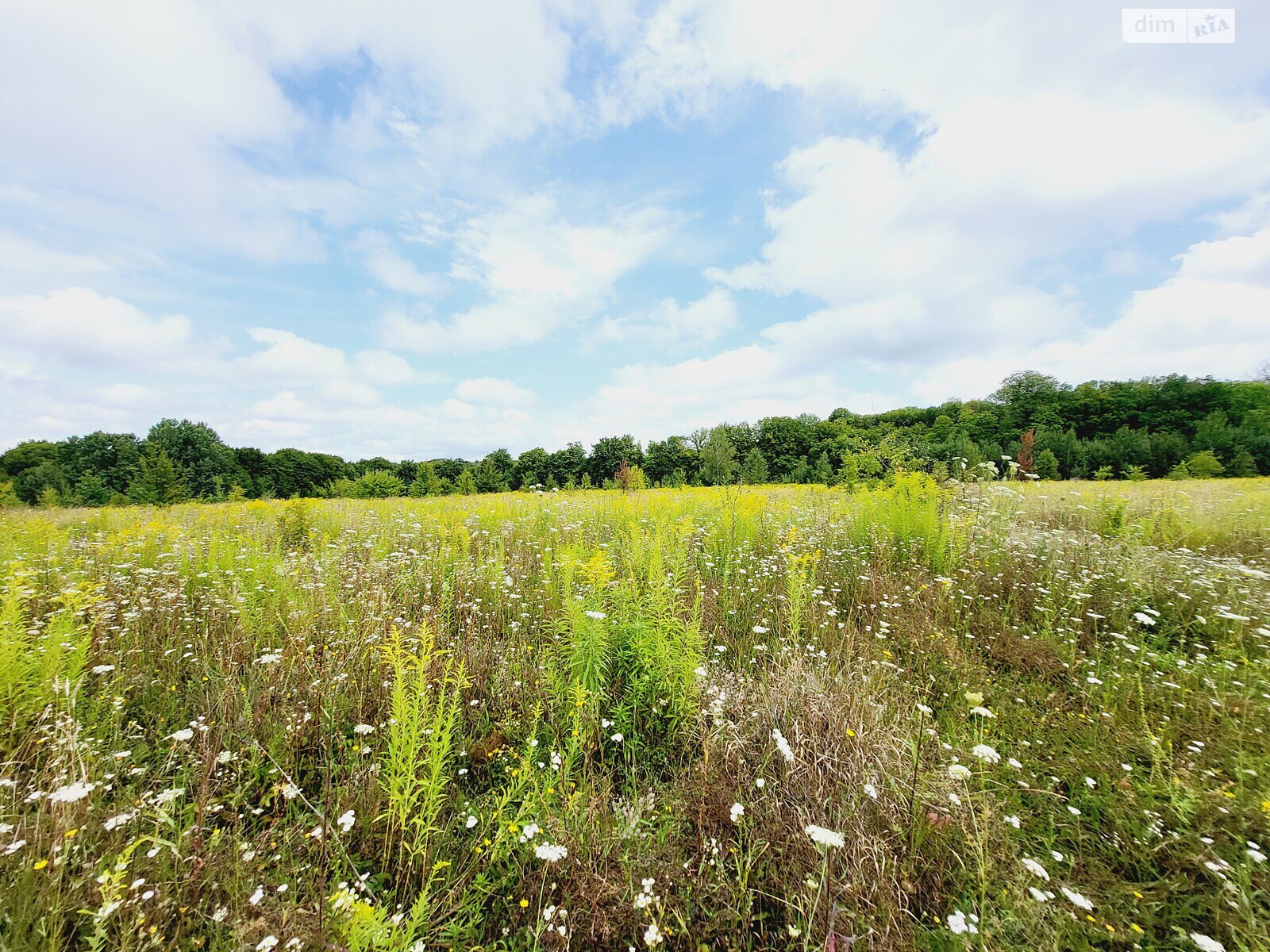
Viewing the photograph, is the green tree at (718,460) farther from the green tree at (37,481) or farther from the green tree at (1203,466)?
the green tree at (37,481)

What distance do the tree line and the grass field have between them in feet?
27.6

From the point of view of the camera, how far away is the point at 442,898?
1.62 meters

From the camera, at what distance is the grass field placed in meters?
1.49

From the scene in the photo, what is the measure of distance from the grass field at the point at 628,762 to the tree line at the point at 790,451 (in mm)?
8398

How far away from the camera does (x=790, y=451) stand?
40.7 metres

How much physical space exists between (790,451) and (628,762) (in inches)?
1627

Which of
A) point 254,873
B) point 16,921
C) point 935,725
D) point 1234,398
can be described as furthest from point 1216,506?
point 1234,398

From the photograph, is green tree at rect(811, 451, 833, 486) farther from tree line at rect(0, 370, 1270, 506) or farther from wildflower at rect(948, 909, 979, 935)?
wildflower at rect(948, 909, 979, 935)

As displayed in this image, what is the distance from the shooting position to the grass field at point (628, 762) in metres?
1.49

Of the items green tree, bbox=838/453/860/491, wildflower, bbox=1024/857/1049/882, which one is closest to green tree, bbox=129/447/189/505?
wildflower, bbox=1024/857/1049/882

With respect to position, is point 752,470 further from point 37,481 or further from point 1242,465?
point 37,481

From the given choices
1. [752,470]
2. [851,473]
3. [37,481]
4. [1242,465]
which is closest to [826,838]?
[851,473]

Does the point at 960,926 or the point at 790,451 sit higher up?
the point at 790,451

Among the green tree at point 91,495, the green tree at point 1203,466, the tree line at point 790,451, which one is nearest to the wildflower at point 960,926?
the tree line at point 790,451
